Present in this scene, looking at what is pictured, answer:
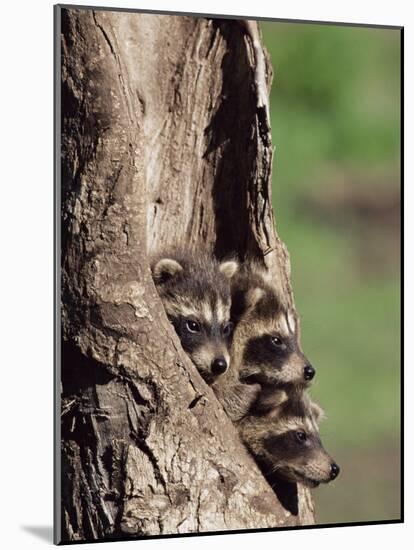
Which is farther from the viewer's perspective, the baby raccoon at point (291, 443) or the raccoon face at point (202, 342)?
the baby raccoon at point (291, 443)

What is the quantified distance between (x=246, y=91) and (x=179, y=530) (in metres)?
2.02

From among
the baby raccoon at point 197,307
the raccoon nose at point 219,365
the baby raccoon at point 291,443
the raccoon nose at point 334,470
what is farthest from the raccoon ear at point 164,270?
the raccoon nose at point 334,470

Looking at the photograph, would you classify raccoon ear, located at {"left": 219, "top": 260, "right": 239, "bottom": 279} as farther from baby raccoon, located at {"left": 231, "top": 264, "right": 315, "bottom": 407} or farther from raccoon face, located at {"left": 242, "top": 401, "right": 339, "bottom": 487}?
raccoon face, located at {"left": 242, "top": 401, "right": 339, "bottom": 487}

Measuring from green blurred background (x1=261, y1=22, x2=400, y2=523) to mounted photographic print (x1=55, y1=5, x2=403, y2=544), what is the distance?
1 centimetres

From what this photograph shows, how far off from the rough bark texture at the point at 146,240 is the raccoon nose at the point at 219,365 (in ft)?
0.34

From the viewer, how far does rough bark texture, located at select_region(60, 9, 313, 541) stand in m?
6.14

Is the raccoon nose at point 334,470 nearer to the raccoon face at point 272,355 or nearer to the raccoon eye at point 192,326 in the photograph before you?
the raccoon face at point 272,355

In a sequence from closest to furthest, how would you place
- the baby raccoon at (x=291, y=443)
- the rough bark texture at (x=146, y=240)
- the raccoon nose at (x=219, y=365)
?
the rough bark texture at (x=146, y=240), the raccoon nose at (x=219, y=365), the baby raccoon at (x=291, y=443)

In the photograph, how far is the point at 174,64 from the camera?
6512 mm

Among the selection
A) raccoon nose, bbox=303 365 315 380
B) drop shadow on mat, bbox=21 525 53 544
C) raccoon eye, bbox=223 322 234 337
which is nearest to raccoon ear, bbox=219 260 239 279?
raccoon eye, bbox=223 322 234 337

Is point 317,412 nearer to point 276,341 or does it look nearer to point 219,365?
point 276,341

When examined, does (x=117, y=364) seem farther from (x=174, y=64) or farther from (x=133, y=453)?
(x=174, y=64)

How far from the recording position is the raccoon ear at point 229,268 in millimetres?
6492

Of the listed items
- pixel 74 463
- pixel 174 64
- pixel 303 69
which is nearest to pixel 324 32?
pixel 303 69
